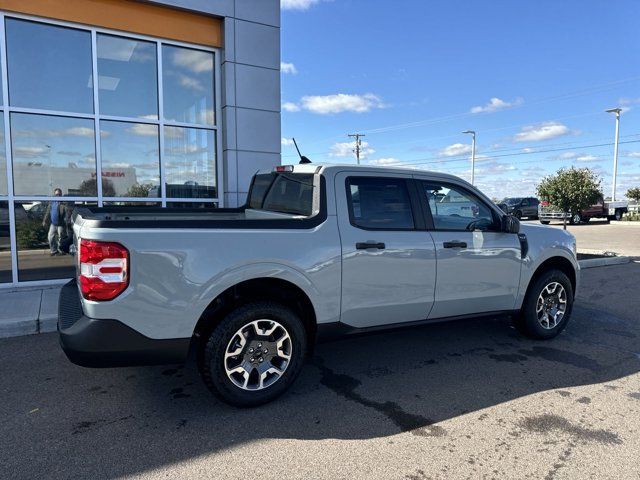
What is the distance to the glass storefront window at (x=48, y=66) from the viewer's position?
7.20m

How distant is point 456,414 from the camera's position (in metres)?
3.39

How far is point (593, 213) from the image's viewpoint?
29.3 metres

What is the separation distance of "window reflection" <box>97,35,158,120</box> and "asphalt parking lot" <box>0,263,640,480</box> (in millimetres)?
4775

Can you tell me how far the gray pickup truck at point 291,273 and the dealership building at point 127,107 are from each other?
12.7 ft

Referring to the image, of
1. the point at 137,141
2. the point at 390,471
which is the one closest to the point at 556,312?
the point at 390,471

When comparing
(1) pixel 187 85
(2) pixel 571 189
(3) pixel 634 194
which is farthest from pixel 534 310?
(3) pixel 634 194

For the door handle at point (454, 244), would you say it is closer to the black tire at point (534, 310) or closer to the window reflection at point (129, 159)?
the black tire at point (534, 310)

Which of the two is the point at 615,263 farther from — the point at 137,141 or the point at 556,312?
the point at 137,141

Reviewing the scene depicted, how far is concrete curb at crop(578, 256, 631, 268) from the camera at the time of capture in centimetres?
1046

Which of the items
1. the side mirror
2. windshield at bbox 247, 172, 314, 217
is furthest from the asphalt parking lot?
windshield at bbox 247, 172, 314, 217

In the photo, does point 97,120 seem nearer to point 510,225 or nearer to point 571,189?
point 510,225

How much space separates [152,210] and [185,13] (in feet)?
16.4

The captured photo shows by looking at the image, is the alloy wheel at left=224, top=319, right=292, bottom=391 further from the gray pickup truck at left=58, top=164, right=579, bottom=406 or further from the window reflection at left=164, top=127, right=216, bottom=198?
the window reflection at left=164, top=127, right=216, bottom=198

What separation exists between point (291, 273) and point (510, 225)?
2363mm
